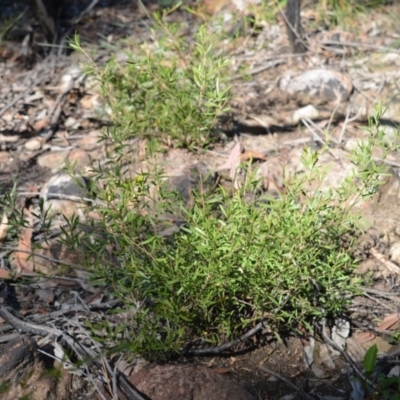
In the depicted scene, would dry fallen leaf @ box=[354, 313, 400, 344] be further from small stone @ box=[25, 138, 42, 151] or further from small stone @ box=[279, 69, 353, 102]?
small stone @ box=[25, 138, 42, 151]

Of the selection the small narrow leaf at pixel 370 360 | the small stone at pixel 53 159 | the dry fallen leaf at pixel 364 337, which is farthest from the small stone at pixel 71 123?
the small narrow leaf at pixel 370 360

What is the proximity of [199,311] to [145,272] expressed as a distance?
267 mm

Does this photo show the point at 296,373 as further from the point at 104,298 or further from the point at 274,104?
the point at 274,104

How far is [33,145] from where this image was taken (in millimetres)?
4051

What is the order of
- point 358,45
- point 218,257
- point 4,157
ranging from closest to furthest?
point 218,257 < point 4,157 < point 358,45

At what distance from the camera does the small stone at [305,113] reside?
4.00 meters

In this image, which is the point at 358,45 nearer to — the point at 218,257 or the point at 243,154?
the point at 243,154

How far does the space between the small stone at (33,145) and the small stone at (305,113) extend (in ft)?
5.09

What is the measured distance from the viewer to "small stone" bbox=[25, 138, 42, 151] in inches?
159

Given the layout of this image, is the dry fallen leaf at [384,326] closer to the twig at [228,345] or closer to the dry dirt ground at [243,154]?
the dry dirt ground at [243,154]

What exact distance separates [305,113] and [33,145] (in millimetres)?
1658

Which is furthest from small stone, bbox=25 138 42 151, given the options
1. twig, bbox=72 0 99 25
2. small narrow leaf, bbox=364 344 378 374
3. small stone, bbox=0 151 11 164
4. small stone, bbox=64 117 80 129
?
small narrow leaf, bbox=364 344 378 374

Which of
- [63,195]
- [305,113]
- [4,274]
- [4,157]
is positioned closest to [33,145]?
[4,157]

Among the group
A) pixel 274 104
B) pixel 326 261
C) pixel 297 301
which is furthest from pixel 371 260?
pixel 274 104
